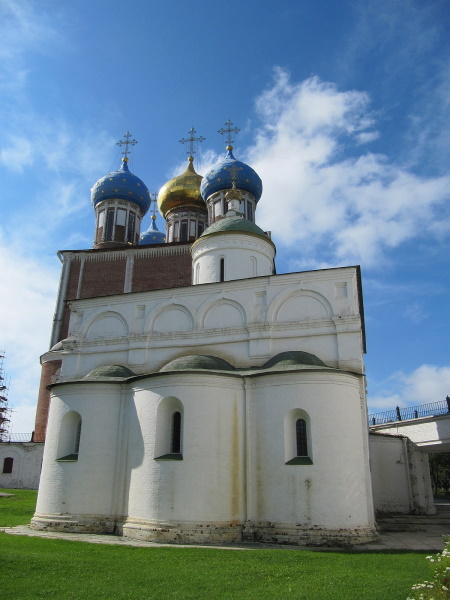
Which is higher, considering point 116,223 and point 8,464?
point 116,223

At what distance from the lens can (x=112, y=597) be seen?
250 inches

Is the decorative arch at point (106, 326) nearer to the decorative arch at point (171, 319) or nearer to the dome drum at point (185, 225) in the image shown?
the decorative arch at point (171, 319)

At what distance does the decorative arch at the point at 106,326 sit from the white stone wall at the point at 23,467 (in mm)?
10788

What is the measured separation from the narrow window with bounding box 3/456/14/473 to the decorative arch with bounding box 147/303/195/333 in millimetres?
14224

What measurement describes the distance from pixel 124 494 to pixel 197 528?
2.43m

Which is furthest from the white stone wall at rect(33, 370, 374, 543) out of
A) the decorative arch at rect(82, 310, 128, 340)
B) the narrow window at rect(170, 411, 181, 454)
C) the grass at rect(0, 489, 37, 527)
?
the decorative arch at rect(82, 310, 128, 340)

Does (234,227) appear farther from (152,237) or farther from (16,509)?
(152,237)

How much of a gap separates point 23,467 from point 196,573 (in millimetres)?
19617

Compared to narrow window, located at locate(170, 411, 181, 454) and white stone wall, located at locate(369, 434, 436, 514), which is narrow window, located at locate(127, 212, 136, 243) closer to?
white stone wall, located at locate(369, 434, 436, 514)

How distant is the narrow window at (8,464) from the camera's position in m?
24.7

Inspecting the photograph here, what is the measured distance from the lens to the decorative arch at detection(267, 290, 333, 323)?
46.4 ft

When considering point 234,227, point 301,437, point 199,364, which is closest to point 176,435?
point 199,364

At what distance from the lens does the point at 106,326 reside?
52.8 feet

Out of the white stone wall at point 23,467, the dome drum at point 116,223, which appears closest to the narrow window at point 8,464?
the white stone wall at point 23,467
